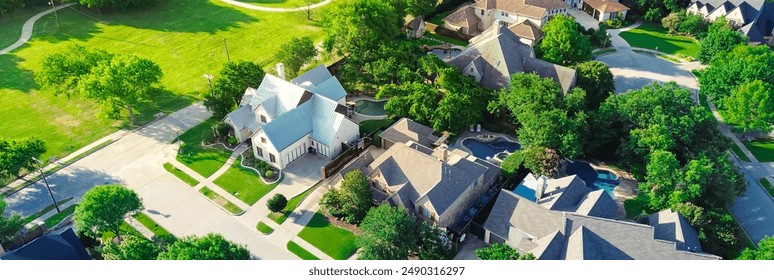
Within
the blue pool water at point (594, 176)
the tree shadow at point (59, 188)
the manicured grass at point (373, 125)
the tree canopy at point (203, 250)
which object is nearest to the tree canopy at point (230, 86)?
the tree shadow at point (59, 188)

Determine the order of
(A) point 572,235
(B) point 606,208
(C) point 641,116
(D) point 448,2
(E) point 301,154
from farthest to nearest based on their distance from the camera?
(D) point 448,2 → (E) point 301,154 → (C) point 641,116 → (B) point 606,208 → (A) point 572,235

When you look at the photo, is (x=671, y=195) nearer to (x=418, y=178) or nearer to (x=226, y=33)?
(x=418, y=178)

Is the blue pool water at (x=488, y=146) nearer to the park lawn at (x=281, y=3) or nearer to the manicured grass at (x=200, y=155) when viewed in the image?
the manicured grass at (x=200, y=155)

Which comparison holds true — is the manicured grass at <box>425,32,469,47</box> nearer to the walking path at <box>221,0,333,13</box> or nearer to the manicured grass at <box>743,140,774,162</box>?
the walking path at <box>221,0,333,13</box>

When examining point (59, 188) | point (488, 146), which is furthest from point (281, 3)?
point (59, 188)

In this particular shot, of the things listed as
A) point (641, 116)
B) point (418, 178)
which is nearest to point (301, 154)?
point (418, 178)

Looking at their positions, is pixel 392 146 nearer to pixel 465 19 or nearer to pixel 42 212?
pixel 42 212
